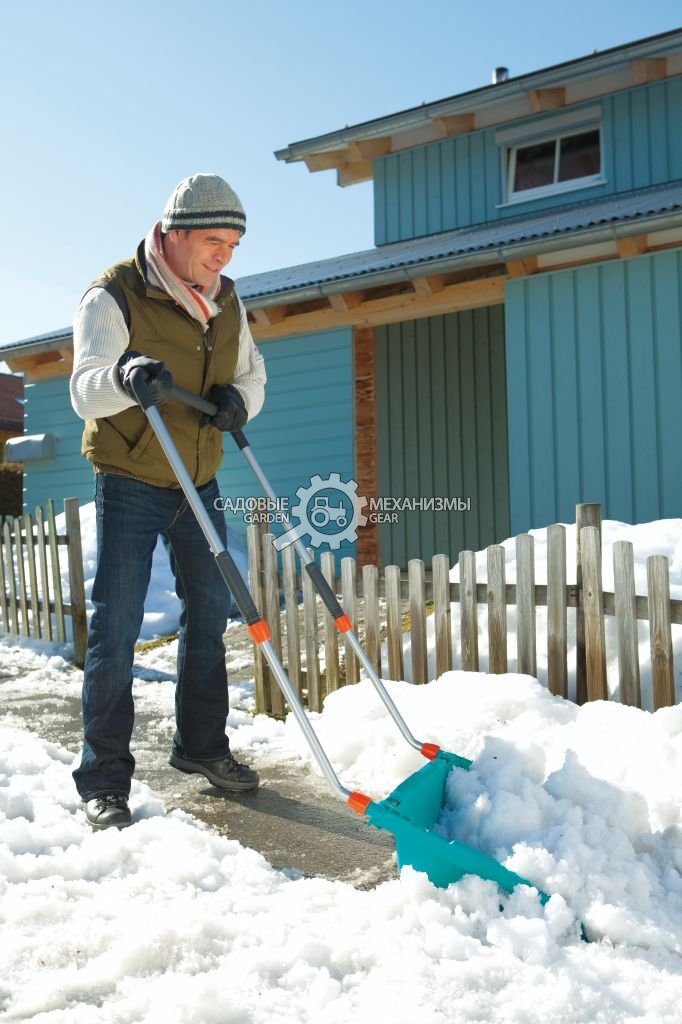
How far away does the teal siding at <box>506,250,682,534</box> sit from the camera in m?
7.01

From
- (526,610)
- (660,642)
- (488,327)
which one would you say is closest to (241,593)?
(526,610)

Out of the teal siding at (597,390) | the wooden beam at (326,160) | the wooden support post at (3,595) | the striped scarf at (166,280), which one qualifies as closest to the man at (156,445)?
the striped scarf at (166,280)

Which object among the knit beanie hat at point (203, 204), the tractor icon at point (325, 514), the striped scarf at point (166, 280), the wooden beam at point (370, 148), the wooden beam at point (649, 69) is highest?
the wooden beam at point (370, 148)

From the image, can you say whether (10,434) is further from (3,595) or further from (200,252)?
(200,252)

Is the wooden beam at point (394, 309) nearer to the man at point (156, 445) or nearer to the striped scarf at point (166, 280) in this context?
the man at point (156, 445)

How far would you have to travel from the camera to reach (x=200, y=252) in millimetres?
2975

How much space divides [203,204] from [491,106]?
826 centimetres

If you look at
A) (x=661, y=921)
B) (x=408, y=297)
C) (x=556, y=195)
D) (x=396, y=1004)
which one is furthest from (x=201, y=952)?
(x=556, y=195)

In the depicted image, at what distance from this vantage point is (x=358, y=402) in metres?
8.92

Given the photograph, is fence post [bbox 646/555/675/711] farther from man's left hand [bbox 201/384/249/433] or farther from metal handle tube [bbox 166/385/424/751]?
man's left hand [bbox 201/384/249/433]

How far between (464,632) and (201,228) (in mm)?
2199

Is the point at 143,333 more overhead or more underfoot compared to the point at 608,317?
more underfoot

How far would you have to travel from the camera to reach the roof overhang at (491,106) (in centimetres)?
896

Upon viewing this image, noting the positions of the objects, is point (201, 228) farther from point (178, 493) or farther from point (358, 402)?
point (358, 402)
